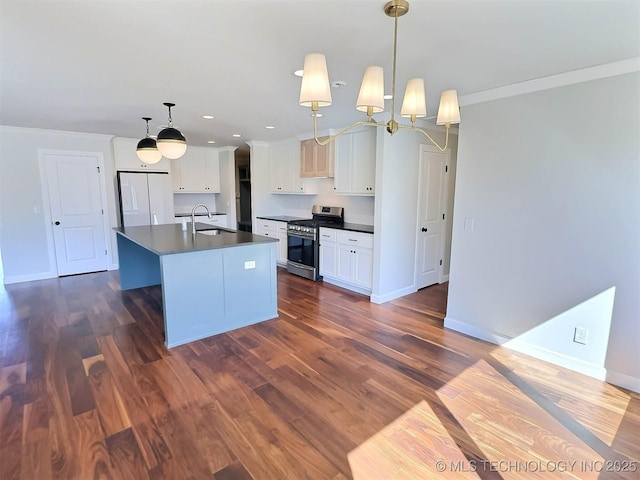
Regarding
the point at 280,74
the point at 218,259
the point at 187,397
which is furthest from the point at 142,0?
the point at 187,397

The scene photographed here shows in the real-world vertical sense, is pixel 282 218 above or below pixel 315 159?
below

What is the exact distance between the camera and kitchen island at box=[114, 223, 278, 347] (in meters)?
3.04

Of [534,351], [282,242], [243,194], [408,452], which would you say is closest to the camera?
[408,452]

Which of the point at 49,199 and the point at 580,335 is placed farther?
the point at 49,199

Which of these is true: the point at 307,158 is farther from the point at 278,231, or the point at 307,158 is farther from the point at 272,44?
the point at 272,44

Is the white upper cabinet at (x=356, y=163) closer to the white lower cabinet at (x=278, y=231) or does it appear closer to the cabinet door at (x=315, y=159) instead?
the cabinet door at (x=315, y=159)

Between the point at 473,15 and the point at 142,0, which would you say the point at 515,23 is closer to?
the point at 473,15

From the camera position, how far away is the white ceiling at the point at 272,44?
1.66 m

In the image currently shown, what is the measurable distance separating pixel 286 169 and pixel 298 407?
4.56 meters

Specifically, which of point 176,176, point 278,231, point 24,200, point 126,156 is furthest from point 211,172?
point 24,200

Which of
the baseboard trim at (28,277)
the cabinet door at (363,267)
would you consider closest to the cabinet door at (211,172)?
the baseboard trim at (28,277)

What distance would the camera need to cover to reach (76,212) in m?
5.42

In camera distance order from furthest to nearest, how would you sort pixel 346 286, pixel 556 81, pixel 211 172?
pixel 211 172, pixel 346 286, pixel 556 81

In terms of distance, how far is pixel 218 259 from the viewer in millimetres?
3281
